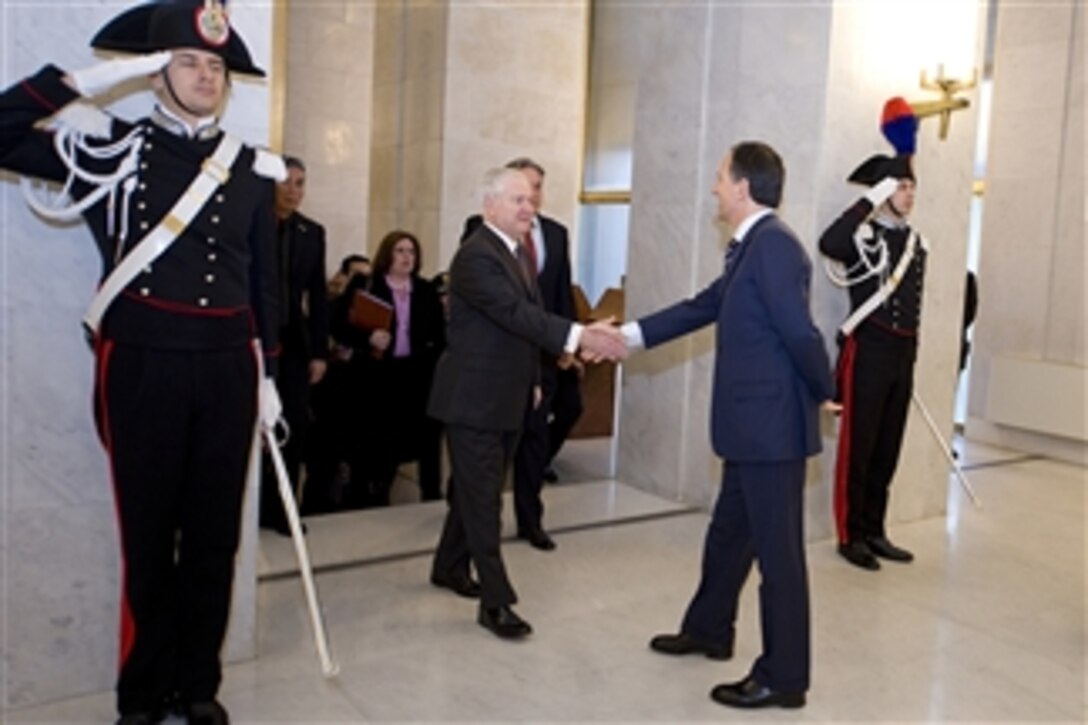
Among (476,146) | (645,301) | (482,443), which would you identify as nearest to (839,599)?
(482,443)

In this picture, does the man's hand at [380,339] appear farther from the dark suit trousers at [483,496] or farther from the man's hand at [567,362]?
the dark suit trousers at [483,496]

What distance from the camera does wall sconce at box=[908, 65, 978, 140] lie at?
17.0 ft

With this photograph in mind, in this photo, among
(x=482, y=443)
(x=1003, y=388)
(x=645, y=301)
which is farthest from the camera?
(x=1003, y=388)

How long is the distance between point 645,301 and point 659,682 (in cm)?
288

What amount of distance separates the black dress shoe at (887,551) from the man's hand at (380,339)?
2.58 meters

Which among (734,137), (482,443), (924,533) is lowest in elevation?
(924,533)

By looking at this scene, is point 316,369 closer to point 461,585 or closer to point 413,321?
point 413,321

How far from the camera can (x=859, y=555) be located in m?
4.79

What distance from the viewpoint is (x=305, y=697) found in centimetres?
317

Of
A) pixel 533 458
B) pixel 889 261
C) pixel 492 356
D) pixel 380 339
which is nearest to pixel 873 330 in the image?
pixel 889 261

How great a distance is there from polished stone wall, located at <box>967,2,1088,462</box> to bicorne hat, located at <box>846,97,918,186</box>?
11.2 feet

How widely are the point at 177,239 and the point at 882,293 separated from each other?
10.6 ft

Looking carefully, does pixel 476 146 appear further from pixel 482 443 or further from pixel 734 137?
pixel 482 443

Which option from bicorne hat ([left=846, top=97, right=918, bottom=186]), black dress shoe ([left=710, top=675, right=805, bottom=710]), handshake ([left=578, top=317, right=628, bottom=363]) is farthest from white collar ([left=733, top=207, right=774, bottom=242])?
bicorne hat ([left=846, top=97, right=918, bottom=186])
